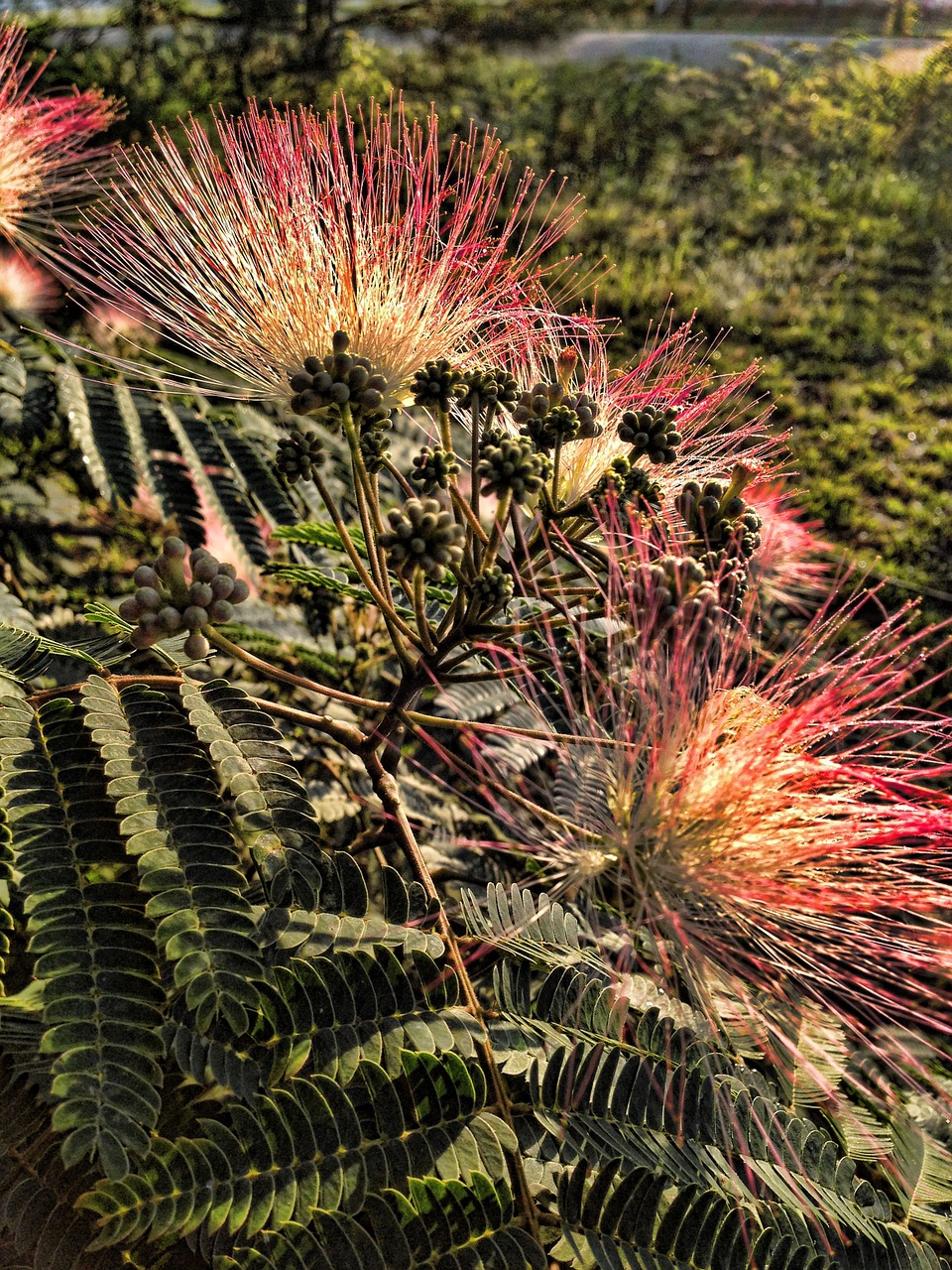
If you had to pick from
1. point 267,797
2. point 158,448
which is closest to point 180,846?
point 267,797

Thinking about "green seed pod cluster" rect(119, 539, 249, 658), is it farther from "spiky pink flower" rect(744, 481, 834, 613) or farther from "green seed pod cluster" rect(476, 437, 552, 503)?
"spiky pink flower" rect(744, 481, 834, 613)

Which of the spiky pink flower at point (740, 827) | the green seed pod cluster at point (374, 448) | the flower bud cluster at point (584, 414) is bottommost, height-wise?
the spiky pink flower at point (740, 827)

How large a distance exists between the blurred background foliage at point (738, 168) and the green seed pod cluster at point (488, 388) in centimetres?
355

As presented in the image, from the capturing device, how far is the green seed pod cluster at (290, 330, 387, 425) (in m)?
1.33

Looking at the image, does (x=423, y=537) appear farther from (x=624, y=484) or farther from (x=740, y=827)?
(x=740, y=827)

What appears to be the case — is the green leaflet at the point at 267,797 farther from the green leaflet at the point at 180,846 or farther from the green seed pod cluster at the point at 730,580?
the green seed pod cluster at the point at 730,580

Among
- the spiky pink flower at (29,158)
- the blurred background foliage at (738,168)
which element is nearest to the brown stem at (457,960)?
the spiky pink flower at (29,158)

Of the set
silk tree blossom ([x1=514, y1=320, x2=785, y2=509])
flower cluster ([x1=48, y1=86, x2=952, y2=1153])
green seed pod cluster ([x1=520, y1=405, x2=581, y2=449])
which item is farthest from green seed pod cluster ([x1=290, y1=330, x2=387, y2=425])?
silk tree blossom ([x1=514, y1=320, x2=785, y2=509])

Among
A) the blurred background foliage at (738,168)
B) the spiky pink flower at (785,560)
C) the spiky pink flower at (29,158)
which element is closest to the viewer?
the spiky pink flower at (785,560)

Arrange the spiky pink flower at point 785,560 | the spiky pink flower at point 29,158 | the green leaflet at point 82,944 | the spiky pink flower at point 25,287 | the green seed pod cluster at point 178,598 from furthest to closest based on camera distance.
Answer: the spiky pink flower at point 25,287
the spiky pink flower at point 29,158
the spiky pink flower at point 785,560
the green seed pod cluster at point 178,598
the green leaflet at point 82,944

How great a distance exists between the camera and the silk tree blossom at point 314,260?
1.50 meters

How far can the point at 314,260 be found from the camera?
152cm

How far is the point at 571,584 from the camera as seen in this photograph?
1540 millimetres

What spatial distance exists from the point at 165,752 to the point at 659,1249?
30.9 inches
